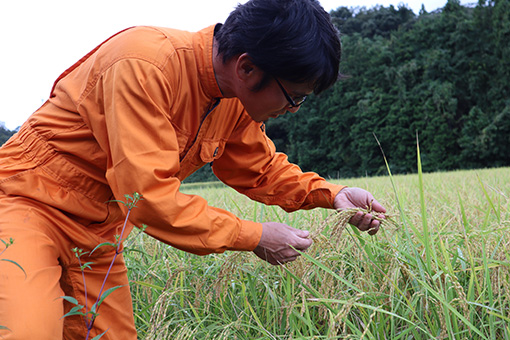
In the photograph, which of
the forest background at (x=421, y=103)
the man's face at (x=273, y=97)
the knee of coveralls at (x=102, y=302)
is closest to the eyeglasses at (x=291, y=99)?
the man's face at (x=273, y=97)

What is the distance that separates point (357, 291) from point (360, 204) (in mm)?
450

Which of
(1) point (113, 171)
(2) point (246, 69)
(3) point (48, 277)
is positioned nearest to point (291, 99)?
(2) point (246, 69)

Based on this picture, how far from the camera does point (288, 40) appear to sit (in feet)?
4.71

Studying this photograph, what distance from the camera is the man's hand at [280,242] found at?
1539mm

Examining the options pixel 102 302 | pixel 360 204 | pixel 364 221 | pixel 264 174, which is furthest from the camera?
pixel 264 174

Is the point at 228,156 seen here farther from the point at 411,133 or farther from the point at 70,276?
the point at 411,133

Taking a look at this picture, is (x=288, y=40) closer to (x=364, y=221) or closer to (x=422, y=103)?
(x=364, y=221)

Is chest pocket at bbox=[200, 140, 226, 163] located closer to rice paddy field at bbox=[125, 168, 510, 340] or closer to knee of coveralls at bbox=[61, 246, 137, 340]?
rice paddy field at bbox=[125, 168, 510, 340]

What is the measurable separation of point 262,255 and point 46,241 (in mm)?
768

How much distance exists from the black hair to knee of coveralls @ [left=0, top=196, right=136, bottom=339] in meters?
0.87

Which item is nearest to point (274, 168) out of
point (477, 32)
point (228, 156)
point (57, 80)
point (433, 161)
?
point (228, 156)

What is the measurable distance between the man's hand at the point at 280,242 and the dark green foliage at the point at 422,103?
74.4 ft

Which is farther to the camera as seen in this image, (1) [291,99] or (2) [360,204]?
(2) [360,204]

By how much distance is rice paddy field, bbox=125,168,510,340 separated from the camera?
4.35 feet
